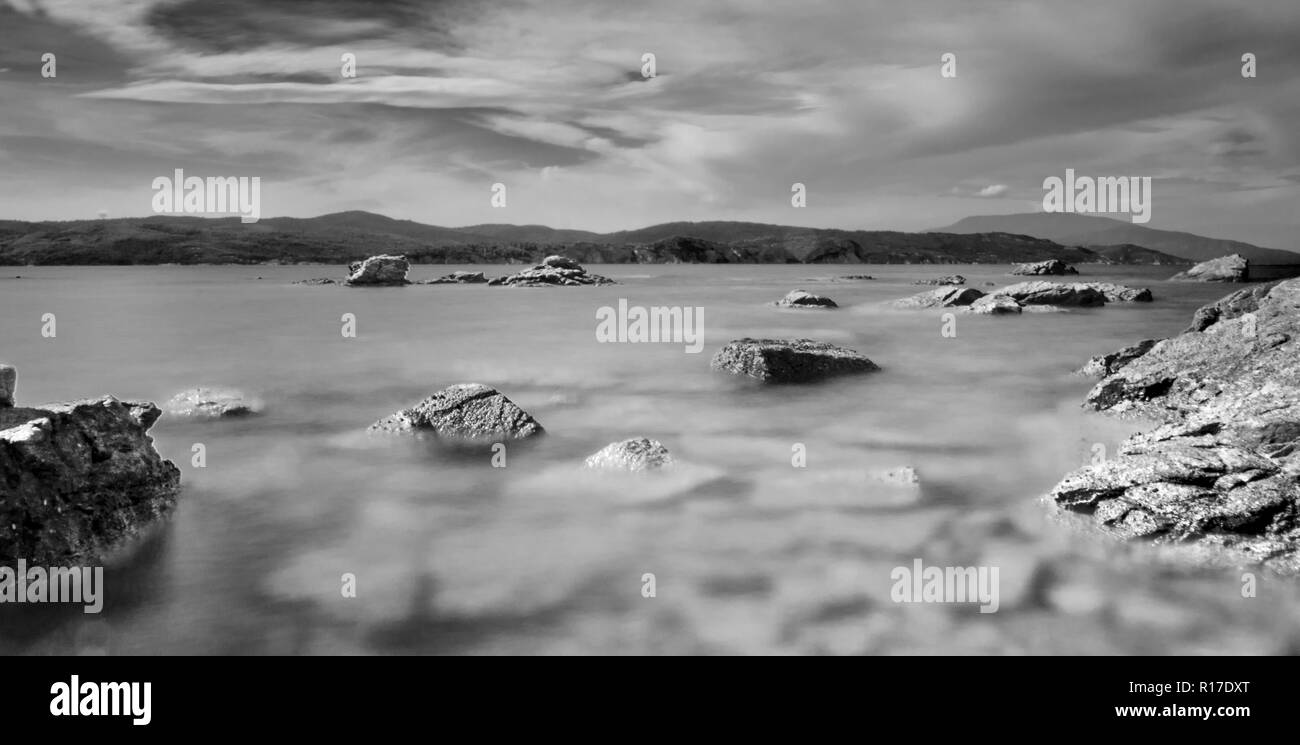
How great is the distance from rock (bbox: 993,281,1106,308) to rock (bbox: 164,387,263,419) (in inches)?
1237

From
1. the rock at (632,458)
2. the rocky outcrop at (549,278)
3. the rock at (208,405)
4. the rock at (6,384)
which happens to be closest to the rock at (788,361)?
the rock at (632,458)

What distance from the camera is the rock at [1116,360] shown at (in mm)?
15633

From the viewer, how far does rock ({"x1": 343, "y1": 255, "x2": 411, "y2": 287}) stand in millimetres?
66750

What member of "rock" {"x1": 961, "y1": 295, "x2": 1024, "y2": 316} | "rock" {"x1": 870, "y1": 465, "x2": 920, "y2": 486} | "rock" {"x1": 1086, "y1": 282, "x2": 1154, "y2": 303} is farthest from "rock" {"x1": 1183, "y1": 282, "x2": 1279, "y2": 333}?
"rock" {"x1": 1086, "y1": 282, "x2": 1154, "y2": 303}

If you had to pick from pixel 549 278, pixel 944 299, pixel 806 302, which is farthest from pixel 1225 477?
pixel 549 278

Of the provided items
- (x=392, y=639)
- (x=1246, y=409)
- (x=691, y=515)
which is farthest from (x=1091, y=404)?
(x=392, y=639)

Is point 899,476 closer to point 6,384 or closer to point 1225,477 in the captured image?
point 1225,477

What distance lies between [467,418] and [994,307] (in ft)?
84.6

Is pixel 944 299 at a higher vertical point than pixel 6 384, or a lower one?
higher

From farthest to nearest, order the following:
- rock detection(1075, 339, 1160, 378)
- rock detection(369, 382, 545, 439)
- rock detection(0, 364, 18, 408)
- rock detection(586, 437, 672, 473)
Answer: rock detection(1075, 339, 1160, 378) < rock detection(369, 382, 545, 439) < rock detection(586, 437, 672, 473) < rock detection(0, 364, 18, 408)

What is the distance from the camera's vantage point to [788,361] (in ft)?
53.1

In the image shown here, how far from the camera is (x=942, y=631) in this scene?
6.25 meters

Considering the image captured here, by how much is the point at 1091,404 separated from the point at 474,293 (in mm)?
47215

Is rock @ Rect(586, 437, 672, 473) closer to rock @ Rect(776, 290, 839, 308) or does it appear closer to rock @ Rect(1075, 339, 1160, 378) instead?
rock @ Rect(1075, 339, 1160, 378)
